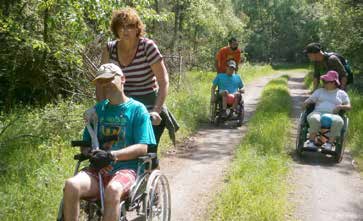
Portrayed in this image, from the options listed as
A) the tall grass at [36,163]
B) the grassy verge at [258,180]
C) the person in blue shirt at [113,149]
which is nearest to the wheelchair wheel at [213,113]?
the grassy verge at [258,180]

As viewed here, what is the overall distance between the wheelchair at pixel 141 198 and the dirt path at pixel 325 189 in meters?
1.74

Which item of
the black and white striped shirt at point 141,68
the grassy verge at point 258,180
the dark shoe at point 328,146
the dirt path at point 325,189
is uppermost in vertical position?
the black and white striped shirt at point 141,68

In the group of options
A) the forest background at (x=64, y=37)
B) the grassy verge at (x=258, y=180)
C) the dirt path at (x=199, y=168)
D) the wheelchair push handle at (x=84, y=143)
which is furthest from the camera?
the forest background at (x=64, y=37)

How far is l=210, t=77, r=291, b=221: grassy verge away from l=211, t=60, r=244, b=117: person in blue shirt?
109cm

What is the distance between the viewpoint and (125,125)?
3643 mm

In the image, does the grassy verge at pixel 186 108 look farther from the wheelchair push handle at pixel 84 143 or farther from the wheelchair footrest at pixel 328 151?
the wheelchair push handle at pixel 84 143

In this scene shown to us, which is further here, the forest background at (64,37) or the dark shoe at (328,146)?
the forest background at (64,37)

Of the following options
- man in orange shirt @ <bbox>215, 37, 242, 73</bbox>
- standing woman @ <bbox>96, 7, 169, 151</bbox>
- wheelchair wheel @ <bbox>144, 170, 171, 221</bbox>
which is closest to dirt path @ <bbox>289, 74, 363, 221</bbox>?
wheelchair wheel @ <bbox>144, 170, 171, 221</bbox>

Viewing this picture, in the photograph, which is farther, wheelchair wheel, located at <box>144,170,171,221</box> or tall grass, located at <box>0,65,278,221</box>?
tall grass, located at <box>0,65,278,221</box>

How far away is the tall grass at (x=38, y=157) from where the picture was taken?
171 inches

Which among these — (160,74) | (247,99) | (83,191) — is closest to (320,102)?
(160,74)

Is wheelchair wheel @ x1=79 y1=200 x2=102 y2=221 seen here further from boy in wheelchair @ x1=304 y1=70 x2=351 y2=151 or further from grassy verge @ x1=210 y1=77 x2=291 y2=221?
boy in wheelchair @ x1=304 y1=70 x2=351 y2=151

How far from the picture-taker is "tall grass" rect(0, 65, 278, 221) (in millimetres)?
4355

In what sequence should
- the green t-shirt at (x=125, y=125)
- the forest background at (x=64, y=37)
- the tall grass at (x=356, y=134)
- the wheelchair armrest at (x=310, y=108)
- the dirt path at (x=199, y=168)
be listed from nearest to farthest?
the green t-shirt at (x=125, y=125), the dirt path at (x=199, y=168), the forest background at (x=64, y=37), the wheelchair armrest at (x=310, y=108), the tall grass at (x=356, y=134)
